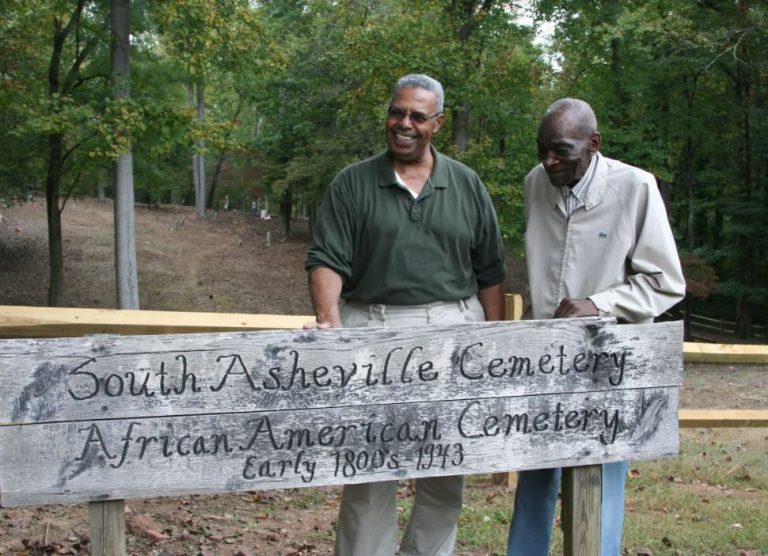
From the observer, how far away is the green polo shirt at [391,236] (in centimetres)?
349

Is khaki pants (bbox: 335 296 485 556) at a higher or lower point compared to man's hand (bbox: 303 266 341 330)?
lower

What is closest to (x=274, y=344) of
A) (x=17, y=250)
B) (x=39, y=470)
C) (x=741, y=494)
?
(x=39, y=470)

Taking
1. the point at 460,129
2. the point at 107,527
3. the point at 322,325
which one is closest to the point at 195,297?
the point at 460,129

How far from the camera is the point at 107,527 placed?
2.97 m

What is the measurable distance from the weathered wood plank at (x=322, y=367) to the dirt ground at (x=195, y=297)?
1.66 metres

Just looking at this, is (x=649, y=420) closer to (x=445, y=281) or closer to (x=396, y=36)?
(x=445, y=281)

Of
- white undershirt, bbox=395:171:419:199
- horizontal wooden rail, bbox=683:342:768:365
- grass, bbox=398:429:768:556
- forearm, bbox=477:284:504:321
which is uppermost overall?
white undershirt, bbox=395:171:419:199

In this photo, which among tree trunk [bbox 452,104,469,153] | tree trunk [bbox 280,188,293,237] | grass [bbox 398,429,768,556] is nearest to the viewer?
grass [bbox 398,429,768,556]

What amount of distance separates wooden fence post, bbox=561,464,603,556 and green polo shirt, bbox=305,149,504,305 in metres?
0.83

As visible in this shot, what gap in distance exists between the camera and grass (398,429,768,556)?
4734 mm

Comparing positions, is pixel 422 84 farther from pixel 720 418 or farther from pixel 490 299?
pixel 720 418

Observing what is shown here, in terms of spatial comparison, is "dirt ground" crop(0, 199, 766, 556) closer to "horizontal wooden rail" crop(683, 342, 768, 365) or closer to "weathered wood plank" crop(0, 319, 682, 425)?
"horizontal wooden rail" crop(683, 342, 768, 365)

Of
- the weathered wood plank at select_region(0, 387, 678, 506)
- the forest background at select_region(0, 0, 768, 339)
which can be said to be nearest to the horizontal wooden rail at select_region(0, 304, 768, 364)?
the weathered wood plank at select_region(0, 387, 678, 506)

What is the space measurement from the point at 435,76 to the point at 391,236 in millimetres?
14210
